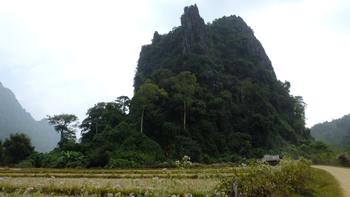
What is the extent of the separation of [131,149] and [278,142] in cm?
2653

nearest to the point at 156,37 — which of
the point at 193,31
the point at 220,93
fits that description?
the point at 193,31

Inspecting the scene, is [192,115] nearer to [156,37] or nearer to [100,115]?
[100,115]

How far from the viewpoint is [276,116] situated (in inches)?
2815

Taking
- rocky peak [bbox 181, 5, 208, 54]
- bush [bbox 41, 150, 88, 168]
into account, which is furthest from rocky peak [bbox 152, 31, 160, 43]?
bush [bbox 41, 150, 88, 168]

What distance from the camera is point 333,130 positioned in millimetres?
99500

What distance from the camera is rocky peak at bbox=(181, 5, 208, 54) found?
75.7 metres

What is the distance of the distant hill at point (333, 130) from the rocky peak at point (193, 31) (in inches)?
1246

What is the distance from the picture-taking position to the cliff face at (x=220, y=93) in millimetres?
58219

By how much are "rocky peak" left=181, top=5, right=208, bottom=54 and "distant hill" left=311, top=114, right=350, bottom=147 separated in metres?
31.6

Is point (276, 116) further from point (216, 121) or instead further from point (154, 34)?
point (154, 34)

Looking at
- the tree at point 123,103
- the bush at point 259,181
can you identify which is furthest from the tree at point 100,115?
the bush at point 259,181

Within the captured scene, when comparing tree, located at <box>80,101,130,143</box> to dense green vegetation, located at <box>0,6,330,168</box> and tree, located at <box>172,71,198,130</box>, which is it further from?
tree, located at <box>172,71,198,130</box>

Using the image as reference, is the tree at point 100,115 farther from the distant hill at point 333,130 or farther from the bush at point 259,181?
the bush at point 259,181

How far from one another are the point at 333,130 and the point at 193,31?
148 feet
